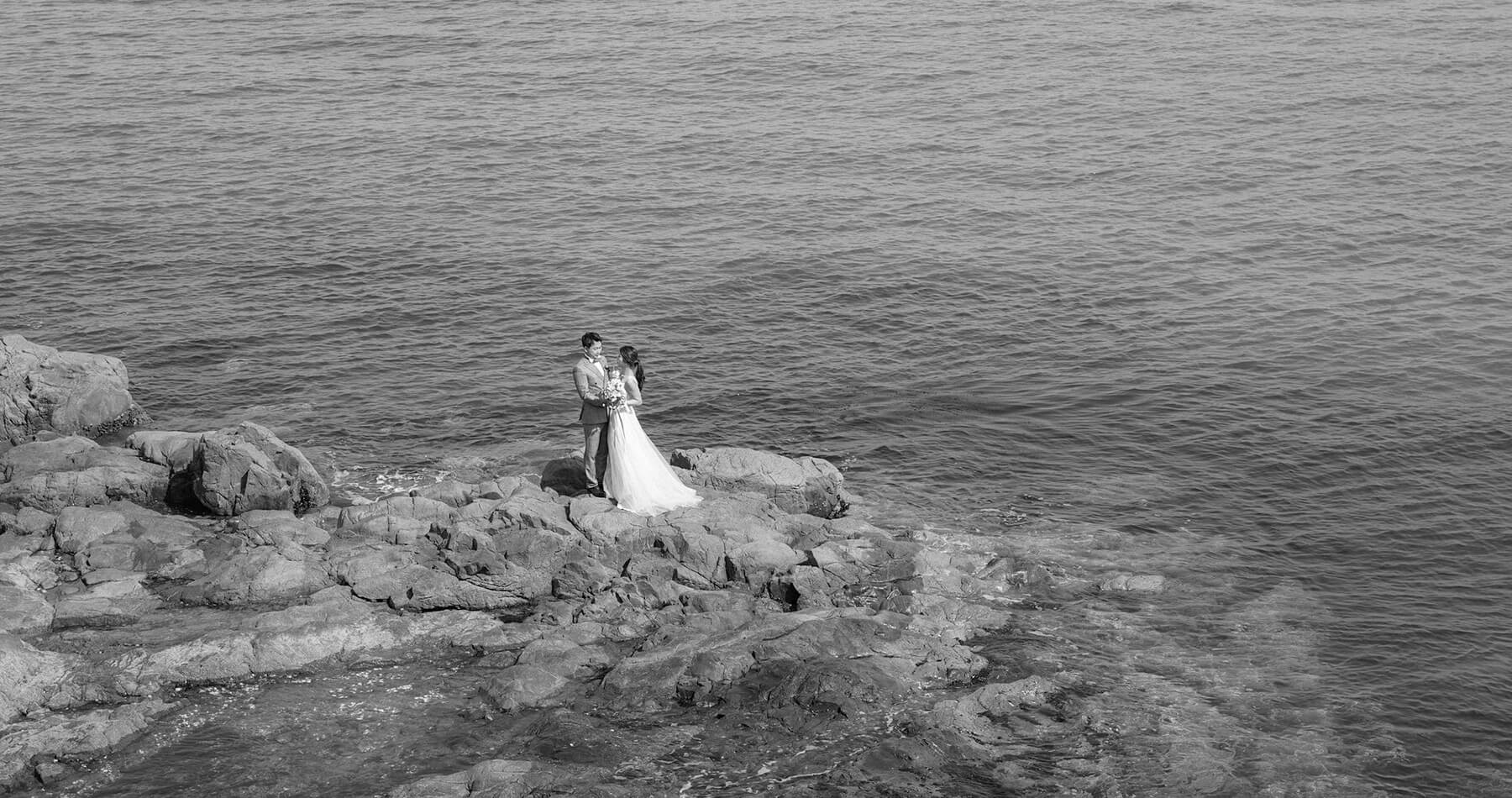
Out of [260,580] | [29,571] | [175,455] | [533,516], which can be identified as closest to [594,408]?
[533,516]

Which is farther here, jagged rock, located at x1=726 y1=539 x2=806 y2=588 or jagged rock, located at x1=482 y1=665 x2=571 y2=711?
jagged rock, located at x1=726 y1=539 x2=806 y2=588

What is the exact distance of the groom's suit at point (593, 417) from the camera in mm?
23438

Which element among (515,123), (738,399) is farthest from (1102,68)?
(738,399)

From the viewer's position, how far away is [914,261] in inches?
1649

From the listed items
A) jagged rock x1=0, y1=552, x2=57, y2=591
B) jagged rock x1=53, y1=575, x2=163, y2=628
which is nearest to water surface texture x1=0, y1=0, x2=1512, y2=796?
jagged rock x1=0, y1=552, x2=57, y2=591

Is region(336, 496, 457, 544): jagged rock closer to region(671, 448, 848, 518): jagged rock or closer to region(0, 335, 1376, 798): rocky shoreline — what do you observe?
region(0, 335, 1376, 798): rocky shoreline

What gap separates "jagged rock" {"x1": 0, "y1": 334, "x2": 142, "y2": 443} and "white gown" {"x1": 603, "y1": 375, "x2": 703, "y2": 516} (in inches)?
552

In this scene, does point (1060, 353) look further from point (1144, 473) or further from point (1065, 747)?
point (1065, 747)

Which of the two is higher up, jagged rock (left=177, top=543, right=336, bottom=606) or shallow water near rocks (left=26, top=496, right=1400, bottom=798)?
jagged rock (left=177, top=543, right=336, bottom=606)

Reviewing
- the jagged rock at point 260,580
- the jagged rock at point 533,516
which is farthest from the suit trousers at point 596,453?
the jagged rock at point 260,580

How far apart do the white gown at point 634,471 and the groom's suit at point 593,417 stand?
0.35 metres

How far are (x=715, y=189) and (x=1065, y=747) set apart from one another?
33.5 metres

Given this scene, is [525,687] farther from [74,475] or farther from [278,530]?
[74,475]

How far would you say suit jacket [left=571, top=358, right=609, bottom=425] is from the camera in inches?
921
